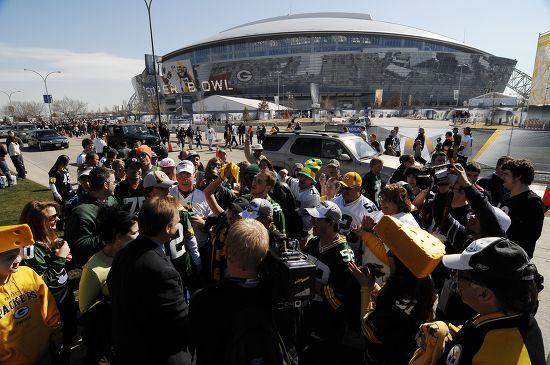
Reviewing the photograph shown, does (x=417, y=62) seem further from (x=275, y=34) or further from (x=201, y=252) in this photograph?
(x=201, y=252)

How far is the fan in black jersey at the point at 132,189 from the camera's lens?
453 cm

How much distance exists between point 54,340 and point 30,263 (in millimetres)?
642

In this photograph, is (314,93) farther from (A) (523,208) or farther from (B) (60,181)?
(A) (523,208)

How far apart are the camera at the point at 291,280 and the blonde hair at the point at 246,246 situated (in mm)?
100


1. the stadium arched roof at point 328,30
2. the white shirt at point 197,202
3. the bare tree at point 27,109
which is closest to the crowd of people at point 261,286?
the white shirt at point 197,202

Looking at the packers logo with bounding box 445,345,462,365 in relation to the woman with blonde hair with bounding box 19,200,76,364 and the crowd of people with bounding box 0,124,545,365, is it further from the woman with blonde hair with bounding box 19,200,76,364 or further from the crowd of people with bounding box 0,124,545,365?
the woman with blonde hair with bounding box 19,200,76,364

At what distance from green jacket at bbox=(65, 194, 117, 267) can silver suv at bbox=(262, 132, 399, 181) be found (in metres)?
7.06

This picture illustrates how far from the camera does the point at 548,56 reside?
9945 millimetres

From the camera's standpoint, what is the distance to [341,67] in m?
99.1

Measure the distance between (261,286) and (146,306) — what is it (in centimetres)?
70

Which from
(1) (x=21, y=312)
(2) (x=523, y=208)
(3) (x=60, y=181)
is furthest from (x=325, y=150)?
(1) (x=21, y=312)

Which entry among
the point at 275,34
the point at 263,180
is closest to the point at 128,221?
the point at 263,180

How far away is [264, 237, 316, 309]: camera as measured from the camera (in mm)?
1589

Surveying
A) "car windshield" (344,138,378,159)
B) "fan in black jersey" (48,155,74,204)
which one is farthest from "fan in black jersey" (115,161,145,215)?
"car windshield" (344,138,378,159)
